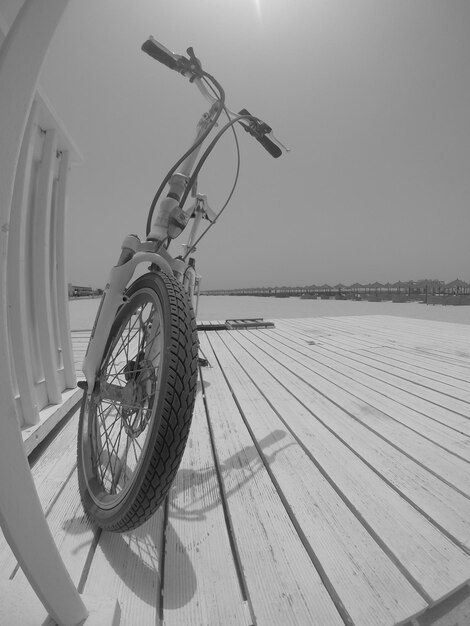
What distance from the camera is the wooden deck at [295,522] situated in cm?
59

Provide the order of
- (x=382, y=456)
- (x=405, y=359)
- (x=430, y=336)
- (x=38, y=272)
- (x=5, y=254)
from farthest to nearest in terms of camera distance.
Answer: (x=430, y=336) < (x=405, y=359) < (x=38, y=272) < (x=382, y=456) < (x=5, y=254)

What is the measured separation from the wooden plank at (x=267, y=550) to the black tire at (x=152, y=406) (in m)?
0.27

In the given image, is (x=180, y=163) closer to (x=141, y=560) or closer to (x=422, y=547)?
(x=141, y=560)

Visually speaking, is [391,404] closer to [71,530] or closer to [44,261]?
[71,530]

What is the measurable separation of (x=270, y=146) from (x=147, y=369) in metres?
1.23

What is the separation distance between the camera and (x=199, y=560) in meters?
0.68

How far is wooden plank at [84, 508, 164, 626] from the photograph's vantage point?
57cm

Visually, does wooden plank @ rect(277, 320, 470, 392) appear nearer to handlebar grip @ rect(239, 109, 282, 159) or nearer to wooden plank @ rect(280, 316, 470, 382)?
wooden plank @ rect(280, 316, 470, 382)

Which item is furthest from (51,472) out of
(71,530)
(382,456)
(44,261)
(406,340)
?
(406,340)

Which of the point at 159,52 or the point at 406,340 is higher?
the point at 159,52

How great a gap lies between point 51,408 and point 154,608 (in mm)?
1051

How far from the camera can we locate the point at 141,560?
676 mm

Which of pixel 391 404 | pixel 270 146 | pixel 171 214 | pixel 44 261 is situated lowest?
pixel 391 404

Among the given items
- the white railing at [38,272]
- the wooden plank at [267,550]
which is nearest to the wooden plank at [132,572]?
the wooden plank at [267,550]
